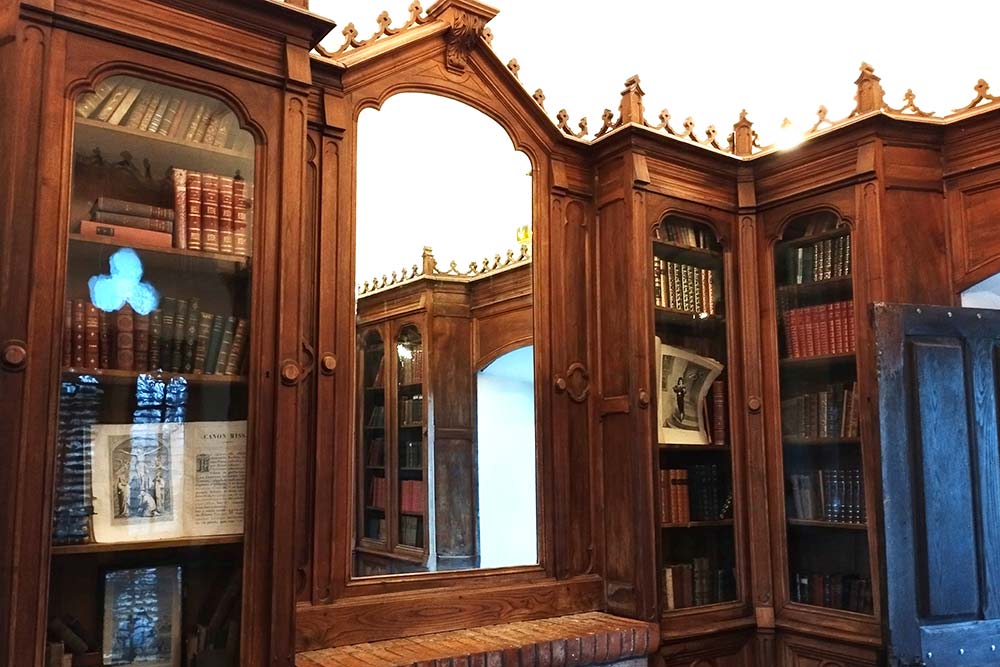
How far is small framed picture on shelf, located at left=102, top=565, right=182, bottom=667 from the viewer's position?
2.08m

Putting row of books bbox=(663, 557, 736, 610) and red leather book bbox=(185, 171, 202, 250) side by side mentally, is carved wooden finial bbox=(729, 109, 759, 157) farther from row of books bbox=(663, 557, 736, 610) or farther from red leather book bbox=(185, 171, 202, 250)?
red leather book bbox=(185, 171, 202, 250)

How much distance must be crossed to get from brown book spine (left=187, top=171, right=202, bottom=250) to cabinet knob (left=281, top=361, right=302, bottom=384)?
384 mm

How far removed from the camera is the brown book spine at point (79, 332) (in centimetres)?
205

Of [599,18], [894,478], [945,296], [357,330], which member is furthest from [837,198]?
[357,330]

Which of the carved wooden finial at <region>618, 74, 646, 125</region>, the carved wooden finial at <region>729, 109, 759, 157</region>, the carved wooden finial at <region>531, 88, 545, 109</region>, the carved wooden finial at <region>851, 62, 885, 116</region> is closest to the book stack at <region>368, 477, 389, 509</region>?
the carved wooden finial at <region>531, 88, 545, 109</region>

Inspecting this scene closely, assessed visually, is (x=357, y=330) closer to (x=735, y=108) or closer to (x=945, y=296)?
(x=945, y=296)

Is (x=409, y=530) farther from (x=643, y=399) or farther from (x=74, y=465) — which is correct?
(x=74, y=465)

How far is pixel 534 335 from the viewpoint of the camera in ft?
10.8

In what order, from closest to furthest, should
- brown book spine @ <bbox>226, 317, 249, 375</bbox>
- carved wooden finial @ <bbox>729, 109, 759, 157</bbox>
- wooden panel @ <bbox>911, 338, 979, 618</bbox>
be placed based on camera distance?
brown book spine @ <bbox>226, 317, 249, 375</bbox>, wooden panel @ <bbox>911, 338, 979, 618</bbox>, carved wooden finial @ <bbox>729, 109, 759, 157</bbox>

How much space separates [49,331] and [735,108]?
365cm

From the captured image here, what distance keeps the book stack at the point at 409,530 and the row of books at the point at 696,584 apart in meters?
1.04

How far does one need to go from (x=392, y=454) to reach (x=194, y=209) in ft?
3.36

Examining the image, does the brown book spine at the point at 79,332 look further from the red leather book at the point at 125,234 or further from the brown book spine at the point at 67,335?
the red leather book at the point at 125,234

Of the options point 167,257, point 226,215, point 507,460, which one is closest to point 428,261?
point 507,460
